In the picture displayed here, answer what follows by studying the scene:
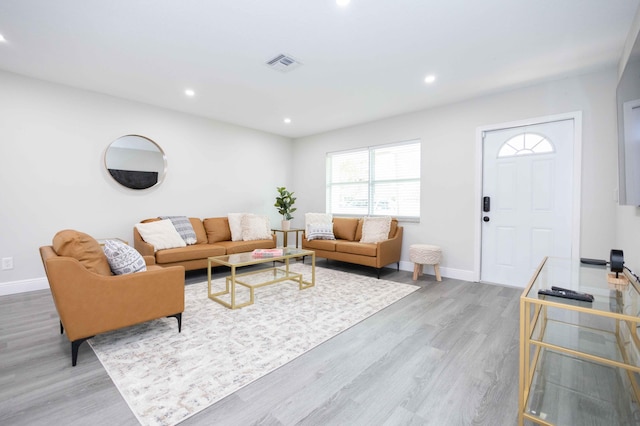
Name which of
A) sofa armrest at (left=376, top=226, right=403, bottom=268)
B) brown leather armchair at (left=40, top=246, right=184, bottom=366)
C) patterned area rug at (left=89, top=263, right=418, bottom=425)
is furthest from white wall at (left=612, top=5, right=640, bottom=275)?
brown leather armchair at (left=40, top=246, right=184, bottom=366)

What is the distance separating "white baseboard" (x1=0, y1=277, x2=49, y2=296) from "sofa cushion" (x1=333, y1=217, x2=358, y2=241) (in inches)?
162

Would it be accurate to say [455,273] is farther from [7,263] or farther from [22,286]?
[7,263]

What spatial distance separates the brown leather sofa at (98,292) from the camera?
6.04 ft

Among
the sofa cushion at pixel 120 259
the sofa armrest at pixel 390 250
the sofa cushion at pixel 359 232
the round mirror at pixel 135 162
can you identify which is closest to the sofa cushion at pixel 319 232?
the sofa cushion at pixel 359 232

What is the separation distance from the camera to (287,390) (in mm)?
1663

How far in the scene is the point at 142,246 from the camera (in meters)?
3.75

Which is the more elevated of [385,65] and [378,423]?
[385,65]

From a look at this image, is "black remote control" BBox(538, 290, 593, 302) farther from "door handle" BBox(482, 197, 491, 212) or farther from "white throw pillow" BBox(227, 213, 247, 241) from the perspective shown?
"white throw pillow" BBox(227, 213, 247, 241)

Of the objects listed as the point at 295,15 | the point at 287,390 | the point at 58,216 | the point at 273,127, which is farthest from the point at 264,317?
the point at 273,127

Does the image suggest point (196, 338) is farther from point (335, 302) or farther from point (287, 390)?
point (335, 302)

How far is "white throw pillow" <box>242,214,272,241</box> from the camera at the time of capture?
4.81m

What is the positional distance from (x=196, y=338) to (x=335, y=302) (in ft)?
4.73

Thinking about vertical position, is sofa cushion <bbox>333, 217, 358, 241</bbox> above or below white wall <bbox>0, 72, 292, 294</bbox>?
below

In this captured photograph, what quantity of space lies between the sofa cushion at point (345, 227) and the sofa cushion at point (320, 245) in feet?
1.28
